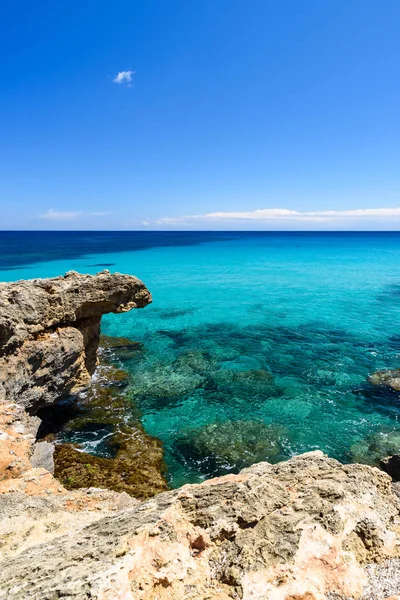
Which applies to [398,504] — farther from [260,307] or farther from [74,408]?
[260,307]

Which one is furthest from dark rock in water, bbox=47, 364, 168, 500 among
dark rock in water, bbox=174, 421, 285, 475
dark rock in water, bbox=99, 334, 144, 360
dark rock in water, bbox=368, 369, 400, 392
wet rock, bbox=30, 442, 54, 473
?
dark rock in water, bbox=368, 369, 400, 392

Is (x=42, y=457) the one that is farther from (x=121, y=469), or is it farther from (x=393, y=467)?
(x=393, y=467)

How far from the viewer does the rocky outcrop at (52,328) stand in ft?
41.0

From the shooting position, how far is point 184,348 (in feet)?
78.9

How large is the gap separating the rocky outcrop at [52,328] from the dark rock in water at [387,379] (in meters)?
13.3

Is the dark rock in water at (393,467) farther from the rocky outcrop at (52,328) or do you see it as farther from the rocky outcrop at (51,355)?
the rocky outcrop at (52,328)

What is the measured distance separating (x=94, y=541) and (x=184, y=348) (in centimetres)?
1930

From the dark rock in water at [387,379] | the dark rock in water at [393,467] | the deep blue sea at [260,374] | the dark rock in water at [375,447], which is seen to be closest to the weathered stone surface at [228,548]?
the dark rock in water at [393,467]

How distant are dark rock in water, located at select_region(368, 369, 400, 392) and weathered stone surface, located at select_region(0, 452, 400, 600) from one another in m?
14.5

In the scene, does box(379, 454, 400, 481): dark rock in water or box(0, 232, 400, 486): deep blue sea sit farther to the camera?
box(0, 232, 400, 486): deep blue sea

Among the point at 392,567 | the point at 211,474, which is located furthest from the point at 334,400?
the point at 392,567

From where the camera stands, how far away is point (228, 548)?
4.55 meters

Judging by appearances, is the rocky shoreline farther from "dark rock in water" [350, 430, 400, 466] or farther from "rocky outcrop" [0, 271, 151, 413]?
"dark rock in water" [350, 430, 400, 466]

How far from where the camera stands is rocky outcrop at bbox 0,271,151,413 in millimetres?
12500
